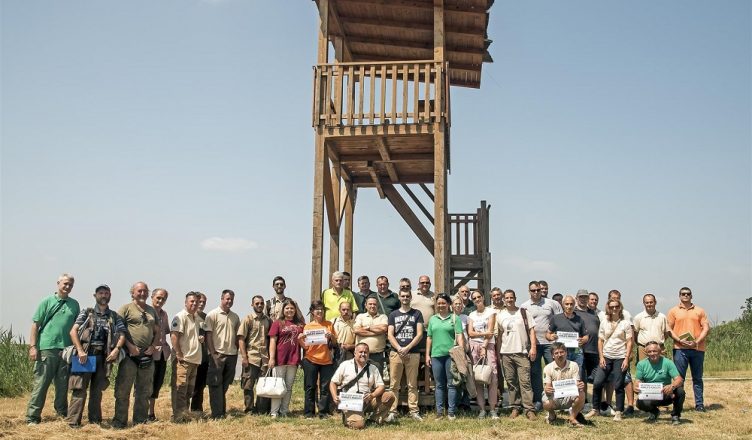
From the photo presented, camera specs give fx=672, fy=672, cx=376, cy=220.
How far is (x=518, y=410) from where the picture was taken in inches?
349

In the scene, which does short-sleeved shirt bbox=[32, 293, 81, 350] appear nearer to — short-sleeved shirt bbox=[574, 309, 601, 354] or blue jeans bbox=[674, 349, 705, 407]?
short-sleeved shirt bbox=[574, 309, 601, 354]

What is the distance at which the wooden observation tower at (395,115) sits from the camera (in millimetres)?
10836

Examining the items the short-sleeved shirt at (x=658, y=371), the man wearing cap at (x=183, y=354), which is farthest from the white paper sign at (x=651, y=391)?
the man wearing cap at (x=183, y=354)

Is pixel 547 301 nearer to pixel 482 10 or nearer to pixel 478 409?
pixel 478 409

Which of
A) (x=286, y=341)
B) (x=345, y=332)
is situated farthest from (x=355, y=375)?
(x=286, y=341)

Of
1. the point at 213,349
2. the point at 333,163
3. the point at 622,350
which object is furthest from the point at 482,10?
the point at 213,349

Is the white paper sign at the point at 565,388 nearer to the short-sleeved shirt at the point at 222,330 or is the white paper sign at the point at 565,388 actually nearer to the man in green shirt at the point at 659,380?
the man in green shirt at the point at 659,380

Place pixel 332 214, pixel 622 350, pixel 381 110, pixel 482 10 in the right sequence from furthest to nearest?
pixel 332 214, pixel 482 10, pixel 381 110, pixel 622 350

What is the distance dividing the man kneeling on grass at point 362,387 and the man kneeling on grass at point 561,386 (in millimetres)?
1943

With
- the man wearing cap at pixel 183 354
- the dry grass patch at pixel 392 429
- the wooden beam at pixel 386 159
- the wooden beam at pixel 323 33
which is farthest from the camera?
the wooden beam at pixel 386 159

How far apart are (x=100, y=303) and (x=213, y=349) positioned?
1573 mm

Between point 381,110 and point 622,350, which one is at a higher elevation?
point 381,110

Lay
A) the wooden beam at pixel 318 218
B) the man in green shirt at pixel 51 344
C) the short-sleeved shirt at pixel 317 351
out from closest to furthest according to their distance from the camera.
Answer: the man in green shirt at pixel 51 344 → the short-sleeved shirt at pixel 317 351 → the wooden beam at pixel 318 218

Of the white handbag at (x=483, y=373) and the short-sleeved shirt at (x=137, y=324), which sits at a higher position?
the short-sleeved shirt at (x=137, y=324)
